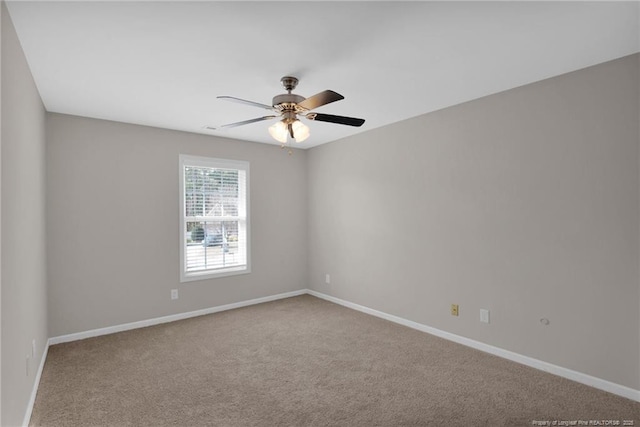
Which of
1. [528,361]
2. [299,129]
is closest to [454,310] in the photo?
[528,361]

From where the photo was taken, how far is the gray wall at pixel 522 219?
2.53m

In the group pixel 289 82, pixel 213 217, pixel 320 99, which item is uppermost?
pixel 289 82

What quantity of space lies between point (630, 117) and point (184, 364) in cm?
399

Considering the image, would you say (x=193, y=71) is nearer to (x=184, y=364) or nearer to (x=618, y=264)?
(x=184, y=364)

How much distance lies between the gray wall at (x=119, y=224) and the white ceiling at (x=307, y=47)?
0.65 metres

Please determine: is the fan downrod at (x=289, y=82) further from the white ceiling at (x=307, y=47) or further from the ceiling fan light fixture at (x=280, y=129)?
the ceiling fan light fixture at (x=280, y=129)

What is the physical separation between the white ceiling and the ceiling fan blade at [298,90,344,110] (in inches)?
10.6

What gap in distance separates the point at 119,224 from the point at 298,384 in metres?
2.74

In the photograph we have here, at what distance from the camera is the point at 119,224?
397 cm

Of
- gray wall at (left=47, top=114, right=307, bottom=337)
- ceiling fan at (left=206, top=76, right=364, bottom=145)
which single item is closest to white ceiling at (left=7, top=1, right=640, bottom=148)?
ceiling fan at (left=206, top=76, right=364, bottom=145)

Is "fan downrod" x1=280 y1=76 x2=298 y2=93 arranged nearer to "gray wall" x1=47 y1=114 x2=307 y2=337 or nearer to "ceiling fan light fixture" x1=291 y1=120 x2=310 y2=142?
"ceiling fan light fixture" x1=291 y1=120 x2=310 y2=142

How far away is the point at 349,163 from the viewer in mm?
4836

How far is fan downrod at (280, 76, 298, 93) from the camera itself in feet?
8.86

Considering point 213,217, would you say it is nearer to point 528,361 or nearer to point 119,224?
point 119,224
